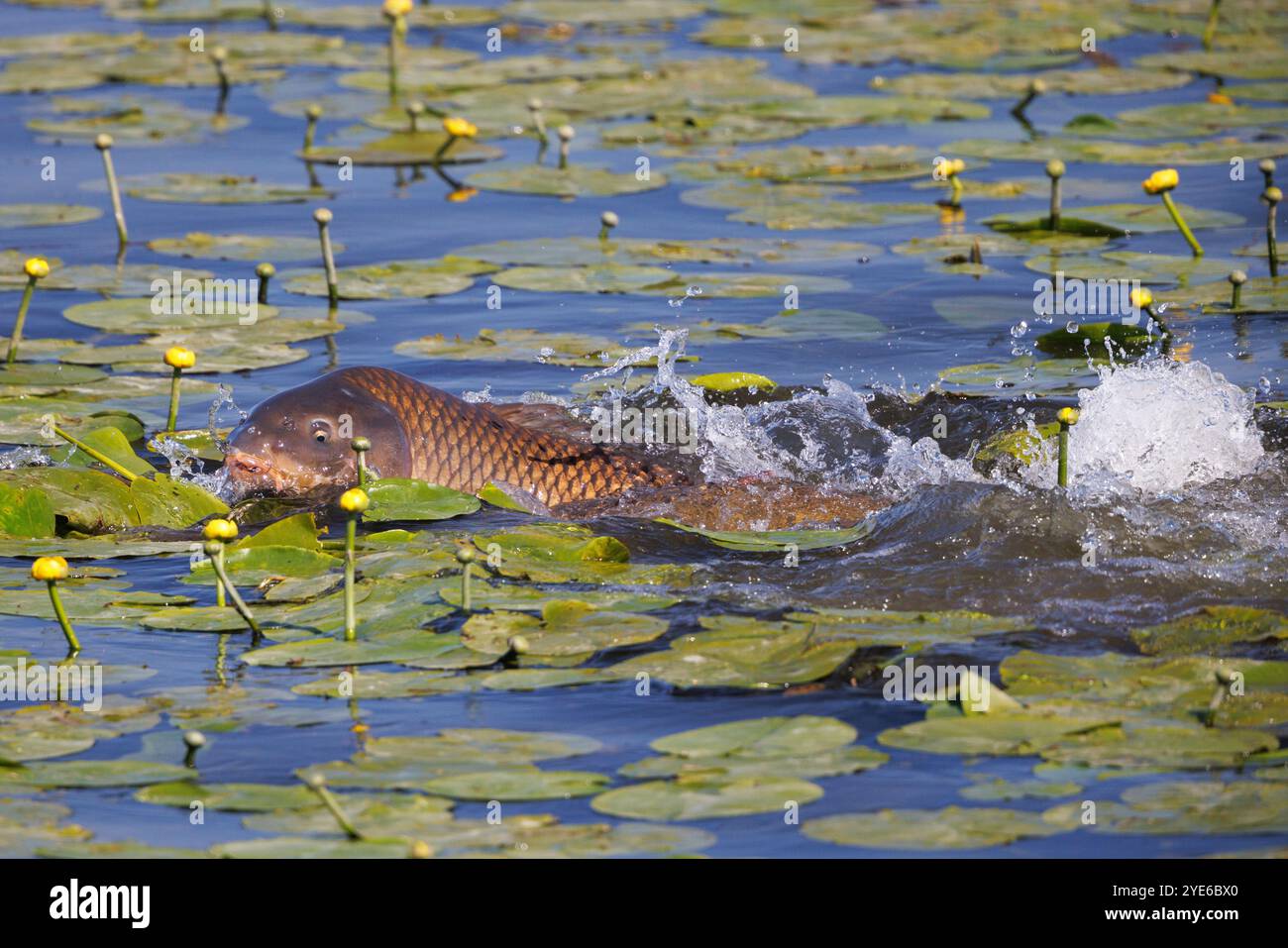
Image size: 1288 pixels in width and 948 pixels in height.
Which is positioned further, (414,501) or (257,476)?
(257,476)

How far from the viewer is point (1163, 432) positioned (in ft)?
22.4

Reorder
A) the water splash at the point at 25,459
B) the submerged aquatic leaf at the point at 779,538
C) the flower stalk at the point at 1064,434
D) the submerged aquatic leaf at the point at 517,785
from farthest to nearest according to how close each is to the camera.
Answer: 1. the water splash at the point at 25,459
2. the submerged aquatic leaf at the point at 779,538
3. the flower stalk at the point at 1064,434
4. the submerged aquatic leaf at the point at 517,785

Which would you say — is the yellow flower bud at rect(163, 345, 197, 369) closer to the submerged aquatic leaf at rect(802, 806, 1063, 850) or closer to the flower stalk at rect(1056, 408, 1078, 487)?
the flower stalk at rect(1056, 408, 1078, 487)

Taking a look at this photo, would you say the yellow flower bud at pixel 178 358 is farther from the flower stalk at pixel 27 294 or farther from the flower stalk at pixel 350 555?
the flower stalk at pixel 350 555

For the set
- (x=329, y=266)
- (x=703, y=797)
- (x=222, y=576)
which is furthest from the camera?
(x=329, y=266)

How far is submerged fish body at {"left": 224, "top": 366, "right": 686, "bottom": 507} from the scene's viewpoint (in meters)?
6.69

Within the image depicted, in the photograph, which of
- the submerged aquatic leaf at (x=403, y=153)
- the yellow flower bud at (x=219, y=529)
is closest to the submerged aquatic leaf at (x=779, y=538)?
the yellow flower bud at (x=219, y=529)

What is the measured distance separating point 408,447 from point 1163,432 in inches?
108

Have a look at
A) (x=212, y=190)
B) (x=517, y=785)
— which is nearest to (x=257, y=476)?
(x=517, y=785)

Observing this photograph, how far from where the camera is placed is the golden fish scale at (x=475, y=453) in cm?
684

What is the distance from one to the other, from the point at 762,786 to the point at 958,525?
2.16 meters

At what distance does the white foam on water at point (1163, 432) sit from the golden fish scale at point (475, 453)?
166 cm

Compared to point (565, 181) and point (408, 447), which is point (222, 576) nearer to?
point (408, 447)

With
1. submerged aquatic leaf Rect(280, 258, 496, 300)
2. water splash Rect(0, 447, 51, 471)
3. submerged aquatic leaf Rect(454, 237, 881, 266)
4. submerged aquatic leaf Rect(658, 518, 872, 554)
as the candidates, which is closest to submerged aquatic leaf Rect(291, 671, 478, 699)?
submerged aquatic leaf Rect(658, 518, 872, 554)
